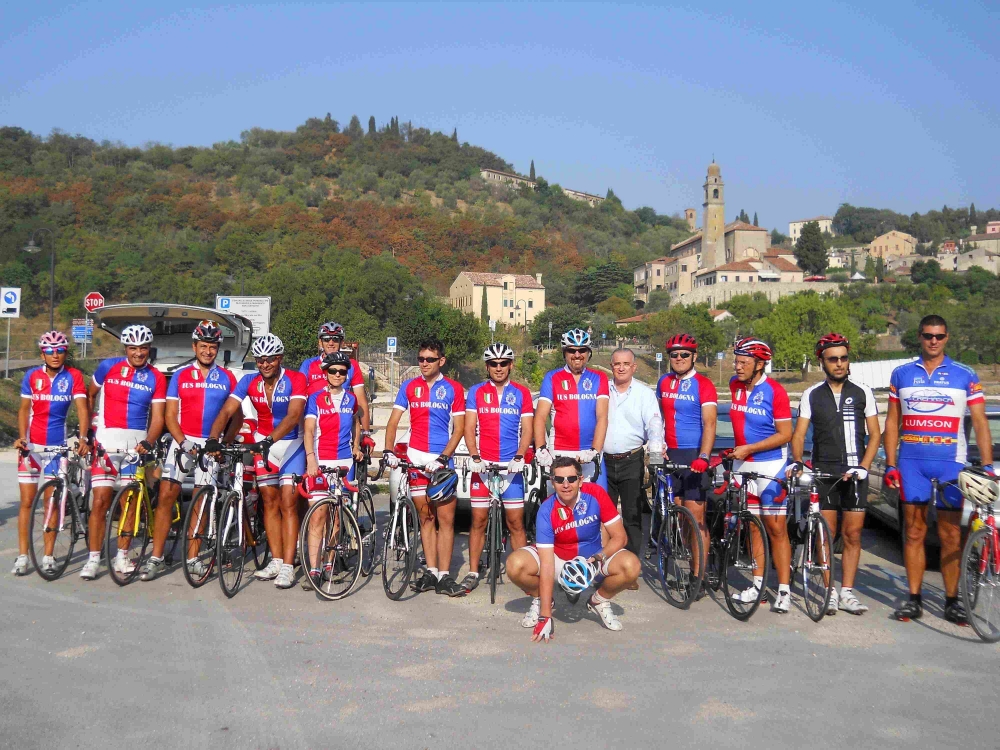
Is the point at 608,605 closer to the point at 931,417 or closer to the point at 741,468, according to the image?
the point at 741,468

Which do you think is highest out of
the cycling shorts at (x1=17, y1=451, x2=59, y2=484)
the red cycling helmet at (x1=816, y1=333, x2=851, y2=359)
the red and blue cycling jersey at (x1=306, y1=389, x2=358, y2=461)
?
the red cycling helmet at (x1=816, y1=333, x2=851, y2=359)

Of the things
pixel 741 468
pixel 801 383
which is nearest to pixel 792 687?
pixel 741 468

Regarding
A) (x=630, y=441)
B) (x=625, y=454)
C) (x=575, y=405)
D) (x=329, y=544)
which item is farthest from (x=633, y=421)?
(x=329, y=544)

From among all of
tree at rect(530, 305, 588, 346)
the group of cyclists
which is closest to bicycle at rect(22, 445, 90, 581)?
the group of cyclists

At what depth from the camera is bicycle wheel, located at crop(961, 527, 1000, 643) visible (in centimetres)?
550

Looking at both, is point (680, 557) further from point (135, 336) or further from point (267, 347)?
point (135, 336)

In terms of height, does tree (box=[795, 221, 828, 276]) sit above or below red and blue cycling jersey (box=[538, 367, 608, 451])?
above

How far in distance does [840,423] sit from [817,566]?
1116mm

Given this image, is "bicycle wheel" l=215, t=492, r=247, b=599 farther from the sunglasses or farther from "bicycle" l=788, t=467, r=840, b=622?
"bicycle" l=788, t=467, r=840, b=622

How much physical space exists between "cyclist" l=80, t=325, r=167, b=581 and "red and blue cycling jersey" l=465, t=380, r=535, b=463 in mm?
2766

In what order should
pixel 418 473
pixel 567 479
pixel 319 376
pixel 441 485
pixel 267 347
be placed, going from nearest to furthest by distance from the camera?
1. pixel 567 479
2. pixel 441 485
3. pixel 418 473
4. pixel 267 347
5. pixel 319 376

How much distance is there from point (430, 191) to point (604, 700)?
541 feet

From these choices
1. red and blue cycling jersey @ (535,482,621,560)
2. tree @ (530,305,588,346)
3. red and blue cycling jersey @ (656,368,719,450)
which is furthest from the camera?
tree @ (530,305,588,346)

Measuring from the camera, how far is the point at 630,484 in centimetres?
714
